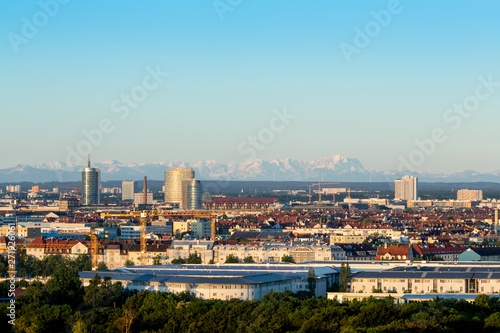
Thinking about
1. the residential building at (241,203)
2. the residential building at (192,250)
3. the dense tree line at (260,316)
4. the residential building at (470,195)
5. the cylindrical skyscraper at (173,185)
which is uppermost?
the cylindrical skyscraper at (173,185)

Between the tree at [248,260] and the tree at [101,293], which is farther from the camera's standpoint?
the tree at [248,260]

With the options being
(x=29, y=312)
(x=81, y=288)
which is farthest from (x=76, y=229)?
(x=29, y=312)

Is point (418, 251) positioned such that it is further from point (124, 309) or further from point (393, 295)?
point (124, 309)

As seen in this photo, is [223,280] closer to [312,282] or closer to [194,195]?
[312,282]

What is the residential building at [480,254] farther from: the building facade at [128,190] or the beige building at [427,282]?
the building facade at [128,190]

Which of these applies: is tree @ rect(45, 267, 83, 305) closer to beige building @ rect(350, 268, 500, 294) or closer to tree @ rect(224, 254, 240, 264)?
beige building @ rect(350, 268, 500, 294)

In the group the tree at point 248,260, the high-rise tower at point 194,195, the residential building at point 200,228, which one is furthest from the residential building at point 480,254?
the high-rise tower at point 194,195

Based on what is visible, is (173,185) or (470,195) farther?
(470,195)

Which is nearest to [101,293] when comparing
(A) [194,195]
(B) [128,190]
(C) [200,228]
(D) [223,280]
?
(D) [223,280]
